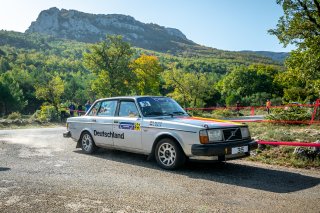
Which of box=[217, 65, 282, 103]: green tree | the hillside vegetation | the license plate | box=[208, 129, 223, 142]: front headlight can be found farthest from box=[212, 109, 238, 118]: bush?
box=[217, 65, 282, 103]: green tree

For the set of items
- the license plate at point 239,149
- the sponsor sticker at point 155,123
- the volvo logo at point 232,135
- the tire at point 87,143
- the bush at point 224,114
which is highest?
the sponsor sticker at point 155,123

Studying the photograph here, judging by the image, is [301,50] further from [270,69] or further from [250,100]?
[270,69]

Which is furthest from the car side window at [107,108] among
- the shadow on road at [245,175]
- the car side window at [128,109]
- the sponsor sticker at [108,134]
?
the shadow on road at [245,175]

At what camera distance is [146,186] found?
5.88m

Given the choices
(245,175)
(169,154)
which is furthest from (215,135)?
(169,154)

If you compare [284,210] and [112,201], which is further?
[112,201]

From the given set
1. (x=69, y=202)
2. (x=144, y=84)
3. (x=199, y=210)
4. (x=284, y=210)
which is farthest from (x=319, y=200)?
(x=144, y=84)

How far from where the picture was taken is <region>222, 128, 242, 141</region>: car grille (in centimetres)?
693

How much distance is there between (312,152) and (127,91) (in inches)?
1612

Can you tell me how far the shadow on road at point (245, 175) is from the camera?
19.3ft

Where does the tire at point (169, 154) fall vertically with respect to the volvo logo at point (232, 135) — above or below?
below

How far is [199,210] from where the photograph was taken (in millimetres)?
4559

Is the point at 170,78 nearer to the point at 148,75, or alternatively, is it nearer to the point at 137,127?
the point at 148,75

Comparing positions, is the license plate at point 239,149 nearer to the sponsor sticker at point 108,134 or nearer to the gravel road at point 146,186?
the gravel road at point 146,186
